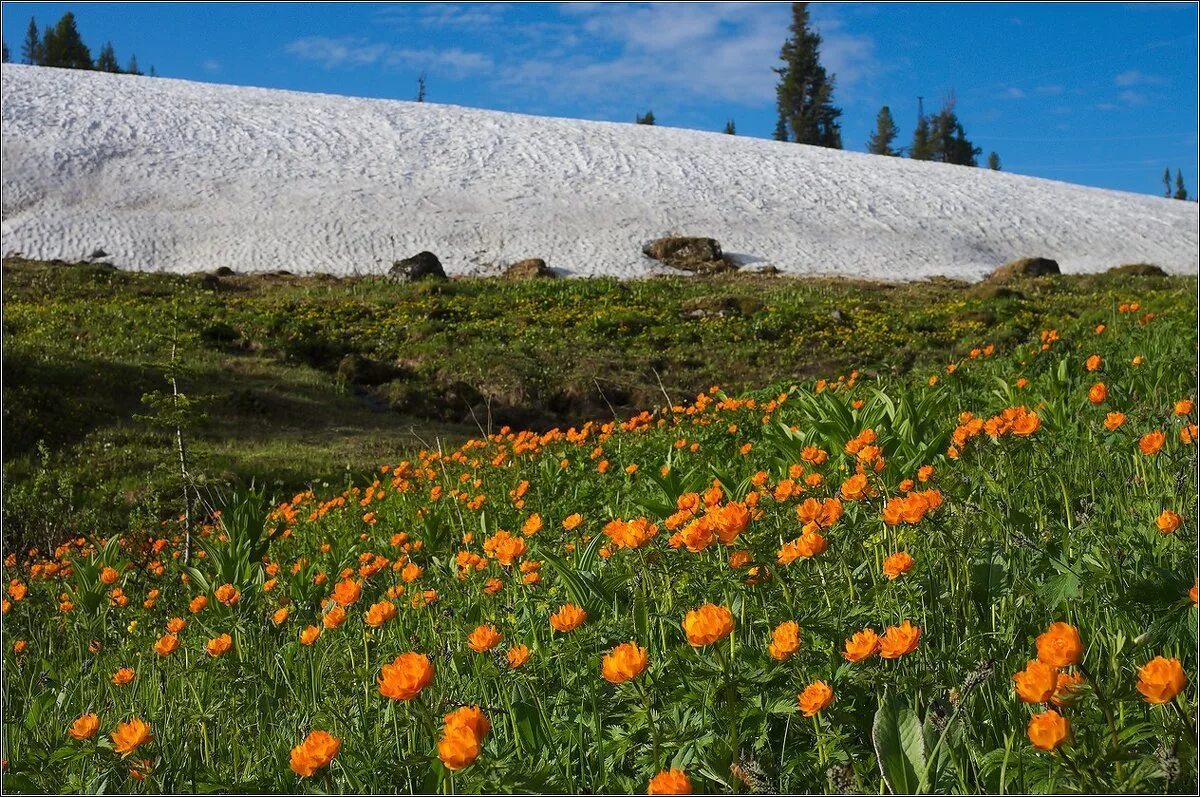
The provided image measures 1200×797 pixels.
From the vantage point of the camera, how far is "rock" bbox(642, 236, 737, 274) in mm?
26719

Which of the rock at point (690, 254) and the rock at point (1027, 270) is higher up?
the rock at point (690, 254)

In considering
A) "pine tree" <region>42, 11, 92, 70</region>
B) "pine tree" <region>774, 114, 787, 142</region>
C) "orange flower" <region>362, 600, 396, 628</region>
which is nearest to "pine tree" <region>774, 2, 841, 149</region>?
"pine tree" <region>774, 114, 787, 142</region>

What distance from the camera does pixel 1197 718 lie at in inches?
49.7

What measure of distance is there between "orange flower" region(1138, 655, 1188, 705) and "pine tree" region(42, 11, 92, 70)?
205 feet

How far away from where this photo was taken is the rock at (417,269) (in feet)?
77.9

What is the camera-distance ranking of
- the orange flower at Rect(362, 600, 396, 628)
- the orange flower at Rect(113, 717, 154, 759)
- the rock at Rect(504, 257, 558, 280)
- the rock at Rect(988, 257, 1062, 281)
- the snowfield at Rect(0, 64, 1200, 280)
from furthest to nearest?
the snowfield at Rect(0, 64, 1200, 280)
the rock at Rect(988, 257, 1062, 281)
the rock at Rect(504, 257, 558, 280)
the orange flower at Rect(362, 600, 396, 628)
the orange flower at Rect(113, 717, 154, 759)

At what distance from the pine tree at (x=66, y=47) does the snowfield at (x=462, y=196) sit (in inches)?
740


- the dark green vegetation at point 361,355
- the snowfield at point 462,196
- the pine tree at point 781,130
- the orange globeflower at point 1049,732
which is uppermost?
the pine tree at point 781,130

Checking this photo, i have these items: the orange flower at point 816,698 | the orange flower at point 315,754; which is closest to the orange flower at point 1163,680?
the orange flower at point 816,698

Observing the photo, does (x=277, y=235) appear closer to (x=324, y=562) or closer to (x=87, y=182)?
(x=87, y=182)

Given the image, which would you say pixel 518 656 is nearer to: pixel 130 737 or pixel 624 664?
pixel 624 664

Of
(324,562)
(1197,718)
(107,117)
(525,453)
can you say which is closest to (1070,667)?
(1197,718)

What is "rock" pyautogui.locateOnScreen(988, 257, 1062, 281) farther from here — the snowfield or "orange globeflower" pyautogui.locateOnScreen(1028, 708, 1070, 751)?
"orange globeflower" pyautogui.locateOnScreen(1028, 708, 1070, 751)

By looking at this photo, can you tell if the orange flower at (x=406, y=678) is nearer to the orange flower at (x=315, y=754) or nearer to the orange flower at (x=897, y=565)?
the orange flower at (x=315, y=754)
